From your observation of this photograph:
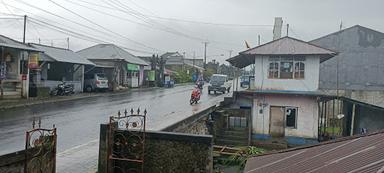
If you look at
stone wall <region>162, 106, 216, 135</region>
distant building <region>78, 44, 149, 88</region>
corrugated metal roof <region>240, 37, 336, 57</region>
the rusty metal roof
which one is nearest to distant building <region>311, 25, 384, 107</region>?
corrugated metal roof <region>240, 37, 336, 57</region>

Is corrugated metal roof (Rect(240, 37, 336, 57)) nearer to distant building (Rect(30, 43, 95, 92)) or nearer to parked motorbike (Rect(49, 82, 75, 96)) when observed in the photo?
parked motorbike (Rect(49, 82, 75, 96))

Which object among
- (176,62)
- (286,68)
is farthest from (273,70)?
(176,62)

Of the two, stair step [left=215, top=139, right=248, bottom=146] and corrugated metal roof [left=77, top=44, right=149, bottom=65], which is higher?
corrugated metal roof [left=77, top=44, right=149, bottom=65]

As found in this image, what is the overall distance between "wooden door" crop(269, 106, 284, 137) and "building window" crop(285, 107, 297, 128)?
0.27 metres

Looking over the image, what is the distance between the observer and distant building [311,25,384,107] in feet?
96.3

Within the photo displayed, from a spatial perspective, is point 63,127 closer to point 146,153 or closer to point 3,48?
point 146,153

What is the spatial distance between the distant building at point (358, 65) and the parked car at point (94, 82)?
70.6 feet

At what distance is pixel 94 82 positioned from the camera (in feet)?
116

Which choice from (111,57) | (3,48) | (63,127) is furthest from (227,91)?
(63,127)

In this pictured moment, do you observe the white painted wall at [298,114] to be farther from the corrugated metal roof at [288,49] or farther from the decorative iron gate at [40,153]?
the decorative iron gate at [40,153]

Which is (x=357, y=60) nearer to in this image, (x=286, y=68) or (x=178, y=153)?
(x=286, y=68)

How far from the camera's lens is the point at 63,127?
15.6m

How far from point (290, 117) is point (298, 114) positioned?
58cm

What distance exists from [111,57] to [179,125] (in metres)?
28.4
